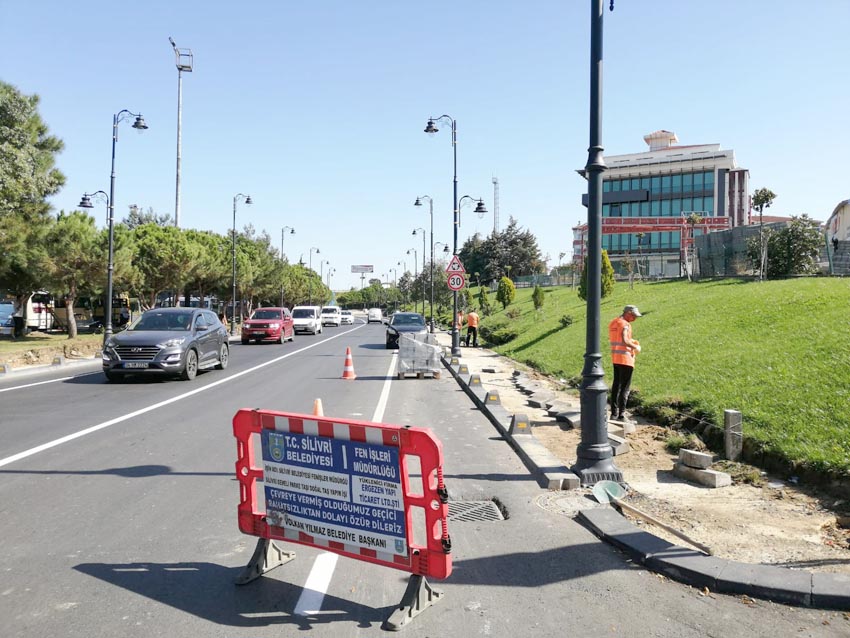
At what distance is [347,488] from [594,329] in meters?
4.01

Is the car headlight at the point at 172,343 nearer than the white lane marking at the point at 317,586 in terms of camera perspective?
No

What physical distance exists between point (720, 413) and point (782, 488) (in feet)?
8.46

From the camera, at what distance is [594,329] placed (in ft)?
23.7

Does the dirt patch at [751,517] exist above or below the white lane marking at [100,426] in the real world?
above

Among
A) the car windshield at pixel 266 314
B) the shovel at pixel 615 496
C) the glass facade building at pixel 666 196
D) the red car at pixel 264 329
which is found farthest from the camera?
the glass facade building at pixel 666 196

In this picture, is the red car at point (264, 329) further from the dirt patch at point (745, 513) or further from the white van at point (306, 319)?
the dirt patch at point (745, 513)

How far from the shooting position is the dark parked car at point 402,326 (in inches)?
1160

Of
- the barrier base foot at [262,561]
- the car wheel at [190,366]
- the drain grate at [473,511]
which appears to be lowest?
the drain grate at [473,511]

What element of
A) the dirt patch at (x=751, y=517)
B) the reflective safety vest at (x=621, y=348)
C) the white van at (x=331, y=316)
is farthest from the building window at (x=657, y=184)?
the dirt patch at (x=751, y=517)

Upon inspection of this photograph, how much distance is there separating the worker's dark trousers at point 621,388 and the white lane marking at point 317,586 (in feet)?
21.5

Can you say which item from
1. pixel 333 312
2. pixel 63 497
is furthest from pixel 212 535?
pixel 333 312

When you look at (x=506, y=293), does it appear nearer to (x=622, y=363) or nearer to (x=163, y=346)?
(x=163, y=346)

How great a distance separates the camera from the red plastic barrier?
12.5 feet

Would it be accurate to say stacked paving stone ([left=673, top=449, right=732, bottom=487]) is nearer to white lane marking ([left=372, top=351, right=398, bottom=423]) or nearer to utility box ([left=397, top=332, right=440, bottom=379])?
white lane marking ([left=372, top=351, right=398, bottom=423])
